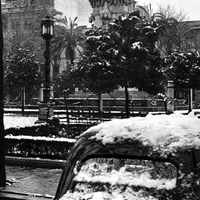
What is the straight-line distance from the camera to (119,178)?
2.05 m

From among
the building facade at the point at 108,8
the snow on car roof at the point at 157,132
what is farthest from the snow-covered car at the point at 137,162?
the building facade at the point at 108,8

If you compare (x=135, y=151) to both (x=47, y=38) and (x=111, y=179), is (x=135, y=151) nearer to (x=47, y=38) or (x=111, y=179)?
(x=111, y=179)

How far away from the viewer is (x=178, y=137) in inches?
82.7

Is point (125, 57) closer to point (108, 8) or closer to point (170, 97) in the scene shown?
point (170, 97)

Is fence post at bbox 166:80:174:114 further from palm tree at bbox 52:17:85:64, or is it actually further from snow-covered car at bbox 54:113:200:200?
snow-covered car at bbox 54:113:200:200

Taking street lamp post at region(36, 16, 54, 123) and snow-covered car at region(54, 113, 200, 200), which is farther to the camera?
street lamp post at region(36, 16, 54, 123)

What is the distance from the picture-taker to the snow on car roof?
2.09 meters

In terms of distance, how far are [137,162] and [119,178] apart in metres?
0.12

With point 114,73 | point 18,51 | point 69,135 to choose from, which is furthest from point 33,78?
point 69,135

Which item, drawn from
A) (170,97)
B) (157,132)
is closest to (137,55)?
(170,97)

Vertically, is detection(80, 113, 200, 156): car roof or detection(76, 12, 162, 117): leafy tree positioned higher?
detection(76, 12, 162, 117): leafy tree

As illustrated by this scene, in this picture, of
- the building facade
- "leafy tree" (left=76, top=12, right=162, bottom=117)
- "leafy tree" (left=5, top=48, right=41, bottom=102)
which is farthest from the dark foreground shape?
the building facade

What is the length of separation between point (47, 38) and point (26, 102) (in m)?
30.7

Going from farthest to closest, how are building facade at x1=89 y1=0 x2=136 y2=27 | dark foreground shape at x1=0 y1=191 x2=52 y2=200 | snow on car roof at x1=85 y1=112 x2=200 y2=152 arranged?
building facade at x1=89 y1=0 x2=136 y2=27, dark foreground shape at x1=0 y1=191 x2=52 y2=200, snow on car roof at x1=85 y1=112 x2=200 y2=152
